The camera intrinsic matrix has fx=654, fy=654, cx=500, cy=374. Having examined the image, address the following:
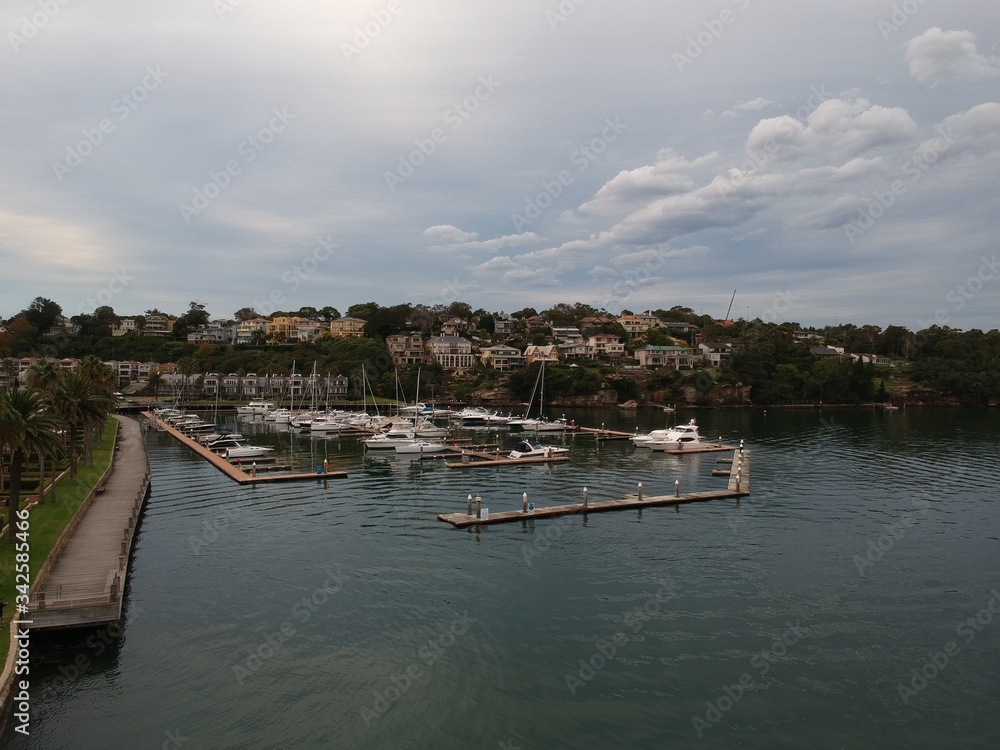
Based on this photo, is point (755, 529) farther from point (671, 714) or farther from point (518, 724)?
point (518, 724)

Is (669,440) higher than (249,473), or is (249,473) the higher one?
(669,440)

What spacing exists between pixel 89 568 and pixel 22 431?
7089 mm

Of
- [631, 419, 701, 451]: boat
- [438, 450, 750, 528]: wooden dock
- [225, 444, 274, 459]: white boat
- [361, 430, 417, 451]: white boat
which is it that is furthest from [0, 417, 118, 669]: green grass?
[631, 419, 701, 451]: boat

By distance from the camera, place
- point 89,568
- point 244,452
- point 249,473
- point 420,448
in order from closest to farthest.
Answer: point 89,568 < point 249,473 < point 244,452 < point 420,448

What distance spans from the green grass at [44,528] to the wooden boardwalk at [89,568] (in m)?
0.52

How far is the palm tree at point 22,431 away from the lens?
29.5 m

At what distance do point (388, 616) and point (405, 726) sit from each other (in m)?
8.15

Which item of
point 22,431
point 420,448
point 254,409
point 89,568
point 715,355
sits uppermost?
point 715,355

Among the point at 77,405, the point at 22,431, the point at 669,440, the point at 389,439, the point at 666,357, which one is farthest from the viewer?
the point at 666,357

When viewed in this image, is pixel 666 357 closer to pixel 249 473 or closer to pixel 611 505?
pixel 249 473

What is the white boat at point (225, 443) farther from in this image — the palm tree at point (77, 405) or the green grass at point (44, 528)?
the green grass at point (44, 528)

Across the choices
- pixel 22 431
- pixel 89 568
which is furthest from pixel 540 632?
pixel 22 431

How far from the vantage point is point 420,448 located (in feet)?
255

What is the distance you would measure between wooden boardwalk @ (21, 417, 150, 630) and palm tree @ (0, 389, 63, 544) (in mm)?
3481
